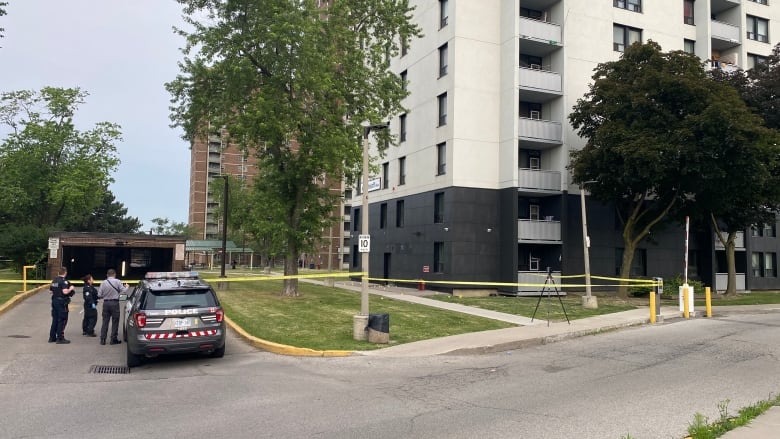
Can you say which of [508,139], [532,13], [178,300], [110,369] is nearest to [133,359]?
[110,369]

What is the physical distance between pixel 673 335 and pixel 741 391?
6660 mm

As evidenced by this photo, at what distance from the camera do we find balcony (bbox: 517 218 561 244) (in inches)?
1110

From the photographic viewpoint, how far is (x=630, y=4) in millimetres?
32000

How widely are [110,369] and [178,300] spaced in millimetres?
1765

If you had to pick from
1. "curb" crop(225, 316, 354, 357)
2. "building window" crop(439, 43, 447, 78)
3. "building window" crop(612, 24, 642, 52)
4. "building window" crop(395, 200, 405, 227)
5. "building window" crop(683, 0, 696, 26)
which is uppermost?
"building window" crop(683, 0, 696, 26)

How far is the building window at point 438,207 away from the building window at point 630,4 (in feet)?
51.6

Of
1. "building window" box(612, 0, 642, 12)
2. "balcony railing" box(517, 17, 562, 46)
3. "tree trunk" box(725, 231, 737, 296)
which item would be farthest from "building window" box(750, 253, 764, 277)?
"balcony railing" box(517, 17, 562, 46)

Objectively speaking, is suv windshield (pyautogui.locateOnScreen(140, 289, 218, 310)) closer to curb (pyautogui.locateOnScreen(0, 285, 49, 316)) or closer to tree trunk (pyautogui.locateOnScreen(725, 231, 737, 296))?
curb (pyautogui.locateOnScreen(0, 285, 49, 316))

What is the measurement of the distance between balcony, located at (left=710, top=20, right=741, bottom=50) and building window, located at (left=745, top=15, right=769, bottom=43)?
2.38 m

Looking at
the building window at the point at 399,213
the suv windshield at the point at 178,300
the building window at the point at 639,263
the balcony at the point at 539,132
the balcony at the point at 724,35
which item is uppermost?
the balcony at the point at 724,35

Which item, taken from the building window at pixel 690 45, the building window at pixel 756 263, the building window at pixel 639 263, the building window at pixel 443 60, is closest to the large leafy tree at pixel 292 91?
the building window at pixel 443 60

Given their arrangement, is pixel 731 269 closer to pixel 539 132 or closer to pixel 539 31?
pixel 539 132

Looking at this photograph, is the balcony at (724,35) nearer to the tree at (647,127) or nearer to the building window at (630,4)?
the building window at (630,4)

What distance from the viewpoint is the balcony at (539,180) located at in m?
28.5
